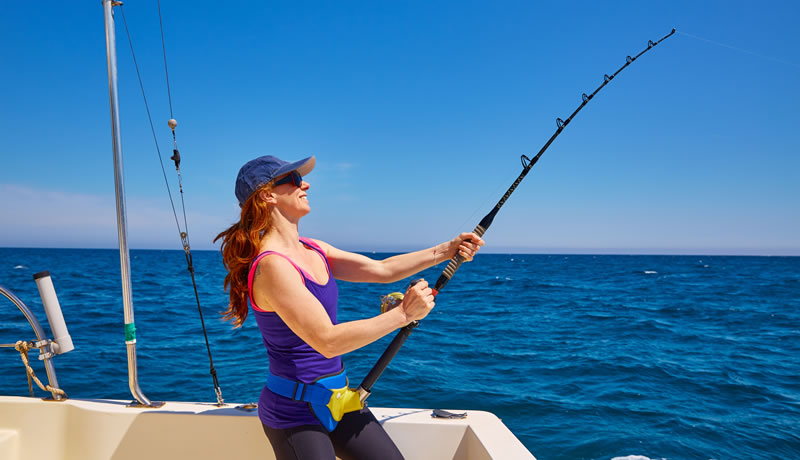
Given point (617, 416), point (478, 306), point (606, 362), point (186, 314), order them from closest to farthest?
1. point (617, 416)
2. point (606, 362)
3. point (186, 314)
4. point (478, 306)

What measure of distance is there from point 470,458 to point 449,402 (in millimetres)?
4615

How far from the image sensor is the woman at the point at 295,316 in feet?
4.83

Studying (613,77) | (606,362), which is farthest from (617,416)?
(613,77)

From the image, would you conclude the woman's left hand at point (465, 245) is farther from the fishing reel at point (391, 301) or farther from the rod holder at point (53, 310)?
the rod holder at point (53, 310)

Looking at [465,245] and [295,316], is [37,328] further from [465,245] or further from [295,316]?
[465,245]

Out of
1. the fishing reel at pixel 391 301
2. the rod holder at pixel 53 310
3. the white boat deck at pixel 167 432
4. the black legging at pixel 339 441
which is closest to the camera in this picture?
the black legging at pixel 339 441

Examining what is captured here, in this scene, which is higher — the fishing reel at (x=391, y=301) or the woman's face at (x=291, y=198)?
the woman's face at (x=291, y=198)

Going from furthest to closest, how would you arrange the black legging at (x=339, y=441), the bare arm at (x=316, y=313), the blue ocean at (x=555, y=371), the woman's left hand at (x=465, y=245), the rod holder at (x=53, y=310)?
1. the blue ocean at (x=555, y=371)
2. the rod holder at (x=53, y=310)
3. the woman's left hand at (x=465, y=245)
4. the black legging at (x=339, y=441)
5. the bare arm at (x=316, y=313)

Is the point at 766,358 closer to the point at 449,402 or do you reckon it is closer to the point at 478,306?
the point at 449,402

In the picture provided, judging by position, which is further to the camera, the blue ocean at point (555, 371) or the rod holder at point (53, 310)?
the blue ocean at point (555, 371)

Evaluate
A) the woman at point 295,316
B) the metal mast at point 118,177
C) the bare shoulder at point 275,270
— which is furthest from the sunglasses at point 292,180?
the metal mast at point 118,177

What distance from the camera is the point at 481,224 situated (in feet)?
7.02

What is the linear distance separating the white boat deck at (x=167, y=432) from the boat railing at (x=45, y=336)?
0.12 meters

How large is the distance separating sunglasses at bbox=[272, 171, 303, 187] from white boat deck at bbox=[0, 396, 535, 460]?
3.73 ft
